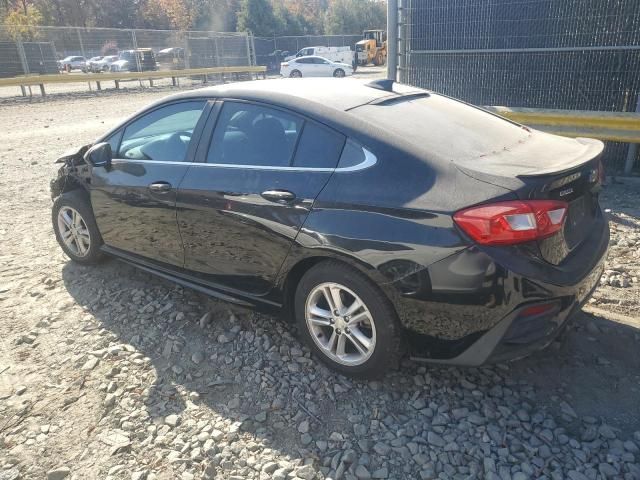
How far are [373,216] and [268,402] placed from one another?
121cm

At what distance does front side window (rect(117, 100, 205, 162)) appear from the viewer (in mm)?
3719

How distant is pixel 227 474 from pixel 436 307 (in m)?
1.29

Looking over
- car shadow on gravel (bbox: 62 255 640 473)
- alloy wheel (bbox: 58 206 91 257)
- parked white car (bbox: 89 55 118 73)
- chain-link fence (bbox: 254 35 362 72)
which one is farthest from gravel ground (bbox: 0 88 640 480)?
chain-link fence (bbox: 254 35 362 72)

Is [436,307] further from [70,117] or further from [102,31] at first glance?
[102,31]

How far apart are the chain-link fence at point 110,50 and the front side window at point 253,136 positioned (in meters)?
25.3

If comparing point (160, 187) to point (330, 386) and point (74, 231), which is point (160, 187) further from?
point (330, 386)

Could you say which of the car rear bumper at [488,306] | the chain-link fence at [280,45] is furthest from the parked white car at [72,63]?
the car rear bumper at [488,306]

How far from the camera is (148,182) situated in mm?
3820

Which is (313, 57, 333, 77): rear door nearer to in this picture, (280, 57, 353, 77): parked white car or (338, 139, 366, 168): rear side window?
(280, 57, 353, 77): parked white car

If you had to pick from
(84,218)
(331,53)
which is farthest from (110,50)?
(84,218)

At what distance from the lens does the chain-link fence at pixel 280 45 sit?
4069 centimetres

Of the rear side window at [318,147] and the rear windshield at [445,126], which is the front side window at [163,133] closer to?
the rear side window at [318,147]

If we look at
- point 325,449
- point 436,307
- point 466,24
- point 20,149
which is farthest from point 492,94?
point 20,149

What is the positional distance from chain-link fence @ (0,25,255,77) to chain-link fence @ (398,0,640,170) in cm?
2244
